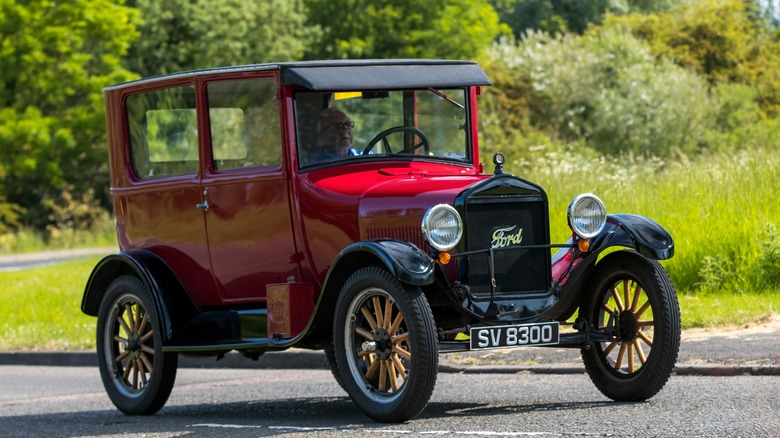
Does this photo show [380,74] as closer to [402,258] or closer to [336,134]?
[336,134]

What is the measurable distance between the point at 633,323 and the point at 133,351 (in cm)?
382

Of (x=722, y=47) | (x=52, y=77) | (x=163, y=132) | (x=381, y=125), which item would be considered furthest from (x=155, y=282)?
(x=722, y=47)

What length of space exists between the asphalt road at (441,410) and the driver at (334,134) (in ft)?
5.89

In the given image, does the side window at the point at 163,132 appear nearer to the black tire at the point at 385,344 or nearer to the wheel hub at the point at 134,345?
the wheel hub at the point at 134,345

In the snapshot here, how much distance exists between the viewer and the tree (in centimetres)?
4225

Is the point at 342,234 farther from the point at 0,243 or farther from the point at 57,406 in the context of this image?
the point at 0,243

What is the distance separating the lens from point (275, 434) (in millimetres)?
7887

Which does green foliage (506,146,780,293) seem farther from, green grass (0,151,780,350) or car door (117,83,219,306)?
car door (117,83,219,306)

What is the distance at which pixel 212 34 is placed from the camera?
156ft

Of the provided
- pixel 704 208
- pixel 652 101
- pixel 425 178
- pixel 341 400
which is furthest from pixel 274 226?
pixel 652 101

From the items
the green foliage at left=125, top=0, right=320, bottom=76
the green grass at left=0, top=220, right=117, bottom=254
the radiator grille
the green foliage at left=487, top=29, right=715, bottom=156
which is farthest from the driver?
the green foliage at left=125, top=0, right=320, bottom=76

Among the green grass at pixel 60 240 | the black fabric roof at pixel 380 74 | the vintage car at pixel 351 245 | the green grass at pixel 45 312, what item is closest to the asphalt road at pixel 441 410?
the vintage car at pixel 351 245

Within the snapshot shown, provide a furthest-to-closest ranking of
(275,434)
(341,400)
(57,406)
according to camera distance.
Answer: (57,406) → (341,400) → (275,434)

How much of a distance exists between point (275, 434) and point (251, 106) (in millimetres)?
2625
